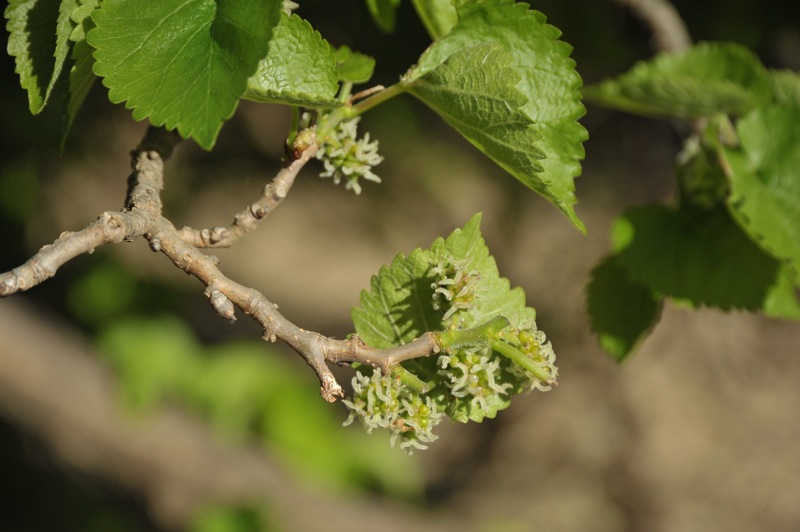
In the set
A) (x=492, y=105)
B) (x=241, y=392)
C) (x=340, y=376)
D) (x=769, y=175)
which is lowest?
(x=340, y=376)

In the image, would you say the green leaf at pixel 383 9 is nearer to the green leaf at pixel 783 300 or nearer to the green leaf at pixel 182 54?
the green leaf at pixel 182 54

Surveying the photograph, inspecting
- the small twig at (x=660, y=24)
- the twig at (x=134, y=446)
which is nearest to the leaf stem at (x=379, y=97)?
the small twig at (x=660, y=24)

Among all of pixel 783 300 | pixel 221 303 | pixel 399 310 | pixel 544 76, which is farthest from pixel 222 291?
pixel 783 300

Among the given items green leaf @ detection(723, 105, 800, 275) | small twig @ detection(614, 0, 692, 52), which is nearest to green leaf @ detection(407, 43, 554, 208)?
green leaf @ detection(723, 105, 800, 275)

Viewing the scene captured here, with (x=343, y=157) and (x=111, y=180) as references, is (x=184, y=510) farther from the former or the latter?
(x=343, y=157)

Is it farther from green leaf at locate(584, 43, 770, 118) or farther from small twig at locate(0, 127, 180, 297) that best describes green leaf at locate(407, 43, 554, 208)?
green leaf at locate(584, 43, 770, 118)

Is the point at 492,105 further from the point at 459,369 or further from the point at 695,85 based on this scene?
the point at 695,85
